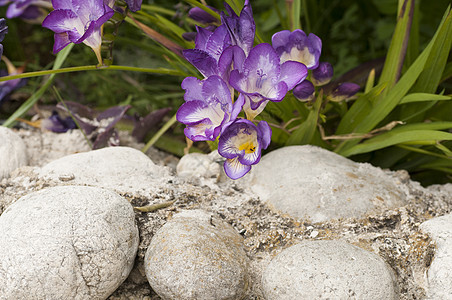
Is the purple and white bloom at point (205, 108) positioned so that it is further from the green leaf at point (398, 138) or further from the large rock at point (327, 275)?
the green leaf at point (398, 138)

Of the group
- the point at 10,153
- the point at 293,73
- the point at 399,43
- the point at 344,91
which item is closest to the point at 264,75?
the point at 293,73

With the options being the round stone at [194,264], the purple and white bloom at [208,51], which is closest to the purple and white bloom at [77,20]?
the purple and white bloom at [208,51]

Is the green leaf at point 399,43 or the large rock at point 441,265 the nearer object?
the large rock at point 441,265

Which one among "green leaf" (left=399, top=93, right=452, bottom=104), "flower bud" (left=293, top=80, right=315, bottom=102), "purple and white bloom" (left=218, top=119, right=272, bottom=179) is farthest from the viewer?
"green leaf" (left=399, top=93, right=452, bottom=104)

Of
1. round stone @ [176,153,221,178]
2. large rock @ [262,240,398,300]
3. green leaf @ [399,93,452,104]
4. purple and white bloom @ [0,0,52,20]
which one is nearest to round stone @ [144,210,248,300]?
large rock @ [262,240,398,300]

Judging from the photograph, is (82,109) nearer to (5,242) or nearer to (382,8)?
(5,242)

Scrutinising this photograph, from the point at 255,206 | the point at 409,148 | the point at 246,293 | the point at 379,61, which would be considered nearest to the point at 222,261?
the point at 246,293

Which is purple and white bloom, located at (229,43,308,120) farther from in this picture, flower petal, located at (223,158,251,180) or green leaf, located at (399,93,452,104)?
green leaf, located at (399,93,452,104)
